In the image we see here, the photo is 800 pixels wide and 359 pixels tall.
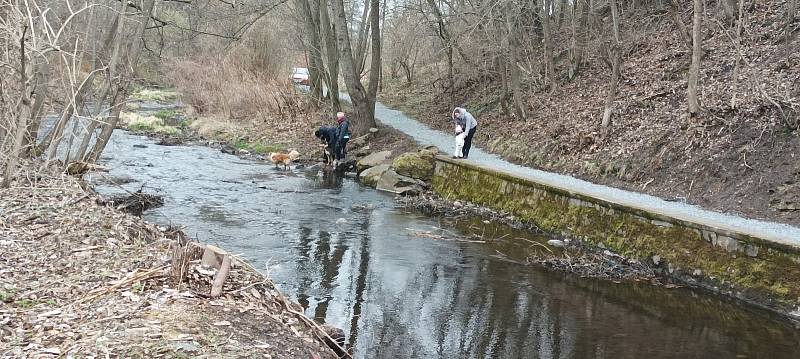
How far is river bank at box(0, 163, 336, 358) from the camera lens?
15.8 ft

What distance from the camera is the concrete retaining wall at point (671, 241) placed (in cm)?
872

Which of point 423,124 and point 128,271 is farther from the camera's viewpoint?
point 423,124

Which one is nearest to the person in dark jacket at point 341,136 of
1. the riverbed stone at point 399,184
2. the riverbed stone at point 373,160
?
the riverbed stone at point 373,160

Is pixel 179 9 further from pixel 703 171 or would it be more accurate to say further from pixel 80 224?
pixel 703 171

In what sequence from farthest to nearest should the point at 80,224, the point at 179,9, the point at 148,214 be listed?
the point at 179,9 → the point at 148,214 → the point at 80,224

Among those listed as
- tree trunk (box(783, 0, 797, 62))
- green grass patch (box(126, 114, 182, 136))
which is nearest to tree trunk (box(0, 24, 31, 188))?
tree trunk (box(783, 0, 797, 62))

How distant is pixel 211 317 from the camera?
17.9ft

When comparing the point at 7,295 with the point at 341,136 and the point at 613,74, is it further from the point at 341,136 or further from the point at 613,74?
the point at 341,136

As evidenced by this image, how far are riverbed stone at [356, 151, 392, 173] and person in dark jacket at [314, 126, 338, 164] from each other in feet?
3.56

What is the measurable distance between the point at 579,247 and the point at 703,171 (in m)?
2.97

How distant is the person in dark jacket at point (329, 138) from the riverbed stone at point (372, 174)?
1.98 meters

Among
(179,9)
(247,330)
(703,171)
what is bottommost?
(247,330)

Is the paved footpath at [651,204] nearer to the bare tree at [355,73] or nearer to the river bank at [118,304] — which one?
the bare tree at [355,73]

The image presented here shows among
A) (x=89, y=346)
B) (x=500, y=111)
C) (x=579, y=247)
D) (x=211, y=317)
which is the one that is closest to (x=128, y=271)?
(x=211, y=317)
